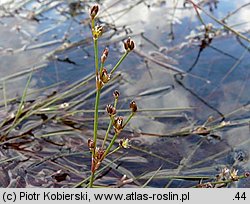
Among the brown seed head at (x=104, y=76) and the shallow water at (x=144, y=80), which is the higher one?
the shallow water at (x=144, y=80)

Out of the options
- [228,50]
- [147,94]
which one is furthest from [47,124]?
[228,50]

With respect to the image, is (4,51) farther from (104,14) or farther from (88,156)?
(88,156)
